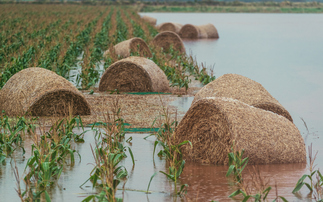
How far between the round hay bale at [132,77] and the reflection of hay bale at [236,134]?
5979mm

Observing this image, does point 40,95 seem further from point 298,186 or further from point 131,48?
point 131,48

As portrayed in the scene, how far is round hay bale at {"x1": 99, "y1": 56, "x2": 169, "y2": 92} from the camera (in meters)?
14.0

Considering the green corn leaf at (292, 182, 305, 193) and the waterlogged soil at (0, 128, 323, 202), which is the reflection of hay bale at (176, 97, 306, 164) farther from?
the green corn leaf at (292, 182, 305, 193)

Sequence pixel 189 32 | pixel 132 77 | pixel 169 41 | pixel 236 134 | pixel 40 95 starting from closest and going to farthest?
pixel 236 134 → pixel 40 95 → pixel 132 77 → pixel 169 41 → pixel 189 32

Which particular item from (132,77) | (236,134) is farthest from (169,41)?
(236,134)

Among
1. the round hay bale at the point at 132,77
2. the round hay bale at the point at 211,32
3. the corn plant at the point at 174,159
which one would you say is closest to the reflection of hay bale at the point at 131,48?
the round hay bale at the point at 132,77

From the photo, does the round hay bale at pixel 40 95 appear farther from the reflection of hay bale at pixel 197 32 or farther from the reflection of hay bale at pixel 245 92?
the reflection of hay bale at pixel 197 32

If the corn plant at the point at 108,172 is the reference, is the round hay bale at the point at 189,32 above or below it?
above

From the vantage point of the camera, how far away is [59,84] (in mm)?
10836

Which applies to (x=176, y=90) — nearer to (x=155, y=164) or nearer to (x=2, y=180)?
(x=155, y=164)

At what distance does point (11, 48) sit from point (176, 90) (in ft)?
27.4

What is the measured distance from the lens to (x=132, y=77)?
14.2 meters

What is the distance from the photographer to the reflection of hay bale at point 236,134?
7.53m

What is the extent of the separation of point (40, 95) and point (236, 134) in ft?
15.2
